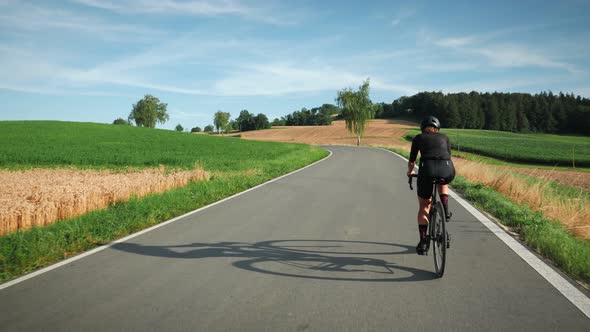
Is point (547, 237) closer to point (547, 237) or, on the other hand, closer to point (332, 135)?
point (547, 237)

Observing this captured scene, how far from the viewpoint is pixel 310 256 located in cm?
555

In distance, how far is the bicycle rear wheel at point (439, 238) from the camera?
462cm

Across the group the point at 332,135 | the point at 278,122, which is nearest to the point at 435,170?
the point at 332,135

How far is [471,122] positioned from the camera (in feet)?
356

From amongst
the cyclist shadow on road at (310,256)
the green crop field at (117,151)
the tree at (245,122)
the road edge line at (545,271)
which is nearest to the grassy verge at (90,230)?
the cyclist shadow on road at (310,256)

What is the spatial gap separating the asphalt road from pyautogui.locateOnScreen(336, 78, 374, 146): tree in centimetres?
6265

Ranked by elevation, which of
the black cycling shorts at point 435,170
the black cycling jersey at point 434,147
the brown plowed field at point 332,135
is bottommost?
the brown plowed field at point 332,135

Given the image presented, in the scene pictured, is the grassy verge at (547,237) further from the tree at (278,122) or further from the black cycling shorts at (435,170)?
the tree at (278,122)

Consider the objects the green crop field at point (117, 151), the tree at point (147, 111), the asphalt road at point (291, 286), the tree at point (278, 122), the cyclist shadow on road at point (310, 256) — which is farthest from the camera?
the tree at point (278, 122)

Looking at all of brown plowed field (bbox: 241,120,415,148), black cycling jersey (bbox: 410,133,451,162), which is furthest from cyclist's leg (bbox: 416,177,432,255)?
brown plowed field (bbox: 241,120,415,148)

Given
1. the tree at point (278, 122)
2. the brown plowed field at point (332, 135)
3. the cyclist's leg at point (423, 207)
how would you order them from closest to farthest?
the cyclist's leg at point (423, 207) < the brown plowed field at point (332, 135) < the tree at point (278, 122)

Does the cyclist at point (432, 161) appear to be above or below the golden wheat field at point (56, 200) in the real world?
above

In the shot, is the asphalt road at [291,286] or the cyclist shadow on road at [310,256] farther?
the cyclist shadow on road at [310,256]

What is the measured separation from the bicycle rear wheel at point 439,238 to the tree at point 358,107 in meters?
64.5
